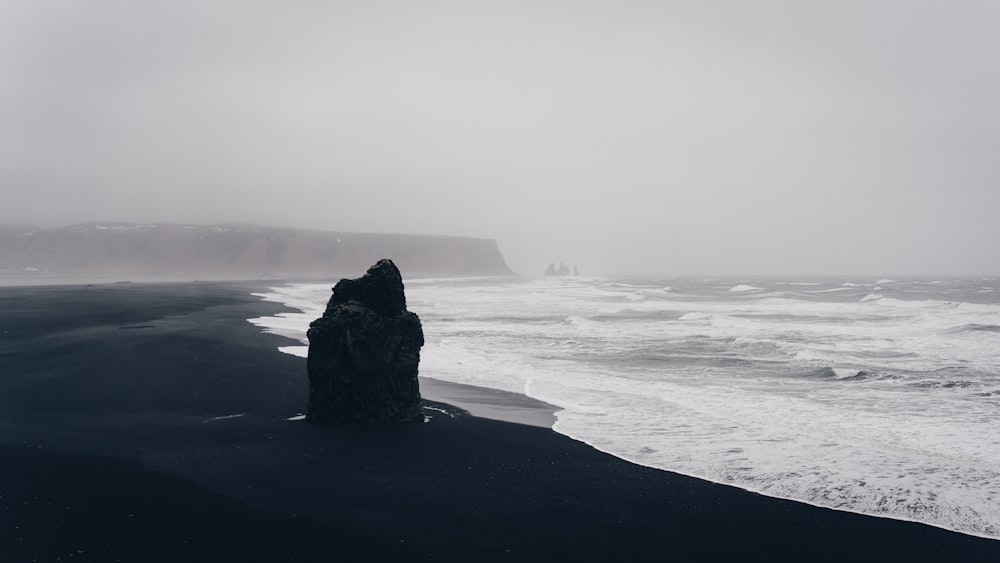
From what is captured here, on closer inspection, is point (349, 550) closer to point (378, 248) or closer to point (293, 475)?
point (293, 475)

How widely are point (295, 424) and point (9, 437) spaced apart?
448cm

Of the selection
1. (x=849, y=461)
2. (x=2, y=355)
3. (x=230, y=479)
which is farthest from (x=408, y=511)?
(x=2, y=355)

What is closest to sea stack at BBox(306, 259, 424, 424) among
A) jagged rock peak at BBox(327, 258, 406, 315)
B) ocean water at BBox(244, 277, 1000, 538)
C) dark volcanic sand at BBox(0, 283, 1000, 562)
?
jagged rock peak at BBox(327, 258, 406, 315)

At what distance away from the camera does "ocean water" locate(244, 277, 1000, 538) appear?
9844mm

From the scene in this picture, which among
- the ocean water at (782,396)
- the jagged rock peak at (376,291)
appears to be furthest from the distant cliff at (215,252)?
the jagged rock peak at (376,291)

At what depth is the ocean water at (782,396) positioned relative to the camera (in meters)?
9.84

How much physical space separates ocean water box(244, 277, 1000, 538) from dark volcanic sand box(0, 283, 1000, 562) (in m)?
1.16

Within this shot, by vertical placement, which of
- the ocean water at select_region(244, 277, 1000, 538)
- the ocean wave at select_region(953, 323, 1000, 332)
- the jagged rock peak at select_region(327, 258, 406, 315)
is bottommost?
the ocean water at select_region(244, 277, 1000, 538)

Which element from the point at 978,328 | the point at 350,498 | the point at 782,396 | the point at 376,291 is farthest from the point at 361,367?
the point at 978,328

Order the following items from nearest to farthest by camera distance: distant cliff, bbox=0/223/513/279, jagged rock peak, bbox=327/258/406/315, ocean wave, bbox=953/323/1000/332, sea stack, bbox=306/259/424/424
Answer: sea stack, bbox=306/259/424/424, jagged rock peak, bbox=327/258/406/315, ocean wave, bbox=953/323/1000/332, distant cliff, bbox=0/223/513/279

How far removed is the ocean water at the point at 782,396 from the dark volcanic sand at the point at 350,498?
1.16 m

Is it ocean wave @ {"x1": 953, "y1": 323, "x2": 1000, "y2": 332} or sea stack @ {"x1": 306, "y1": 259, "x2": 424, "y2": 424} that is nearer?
sea stack @ {"x1": 306, "y1": 259, "x2": 424, "y2": 424}

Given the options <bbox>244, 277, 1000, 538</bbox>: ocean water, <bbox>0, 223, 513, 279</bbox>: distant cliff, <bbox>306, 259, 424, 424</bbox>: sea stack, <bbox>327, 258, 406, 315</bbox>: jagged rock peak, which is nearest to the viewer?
<bbox>244, 277, 1000, 538</bbox>: ocean water

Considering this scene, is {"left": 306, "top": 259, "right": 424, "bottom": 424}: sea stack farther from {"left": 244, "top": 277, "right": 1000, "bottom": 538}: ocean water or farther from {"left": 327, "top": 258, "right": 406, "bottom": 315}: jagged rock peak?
{"left": 244, "top": 277, "right": 1000, "bottom": 538}: ocean water
